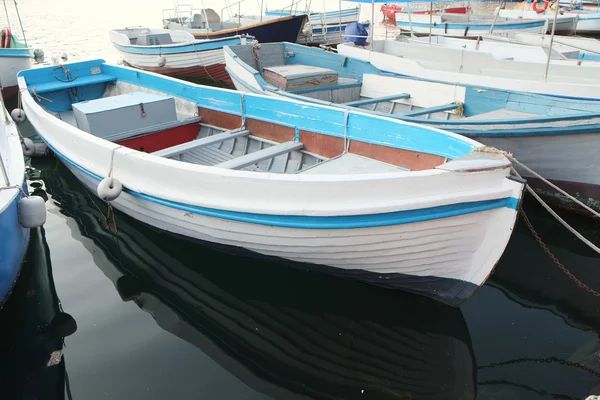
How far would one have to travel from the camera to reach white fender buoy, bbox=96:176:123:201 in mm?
4453

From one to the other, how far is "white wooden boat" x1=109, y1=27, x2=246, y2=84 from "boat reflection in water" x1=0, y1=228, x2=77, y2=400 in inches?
301

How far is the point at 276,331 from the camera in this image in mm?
4125

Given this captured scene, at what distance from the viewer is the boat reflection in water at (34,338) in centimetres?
352

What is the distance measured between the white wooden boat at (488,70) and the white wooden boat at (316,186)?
3.00 metres

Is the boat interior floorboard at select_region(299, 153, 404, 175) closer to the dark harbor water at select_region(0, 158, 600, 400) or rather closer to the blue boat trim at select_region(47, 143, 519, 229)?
the blue boat trim at select_region(47, 143, 519, 229)

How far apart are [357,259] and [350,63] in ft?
17.4

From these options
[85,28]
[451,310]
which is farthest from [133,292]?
[85,28]

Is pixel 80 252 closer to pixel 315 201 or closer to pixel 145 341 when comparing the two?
pixel 145 341

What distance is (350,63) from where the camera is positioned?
8.35 meters

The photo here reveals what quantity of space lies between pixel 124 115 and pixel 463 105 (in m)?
4.58

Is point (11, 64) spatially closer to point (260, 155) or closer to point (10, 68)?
point (10, 68)

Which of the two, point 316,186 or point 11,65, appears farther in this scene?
point 11,65

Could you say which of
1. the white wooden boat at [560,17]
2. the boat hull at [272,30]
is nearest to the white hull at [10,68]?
the boat hull at [272,30]

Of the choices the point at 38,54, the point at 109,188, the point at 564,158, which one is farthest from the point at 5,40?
the point at 564,158
